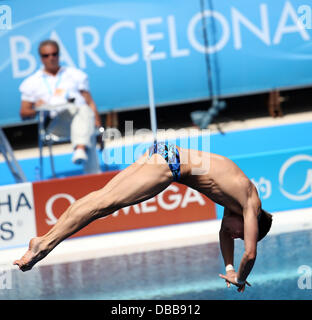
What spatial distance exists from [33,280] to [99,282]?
59 centimetres

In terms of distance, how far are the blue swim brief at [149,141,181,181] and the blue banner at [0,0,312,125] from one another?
4030mm

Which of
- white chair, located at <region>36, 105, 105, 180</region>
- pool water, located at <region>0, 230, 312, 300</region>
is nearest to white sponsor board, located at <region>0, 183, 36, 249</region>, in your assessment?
pool water, located at <region>0, 230, 312, 300</region>

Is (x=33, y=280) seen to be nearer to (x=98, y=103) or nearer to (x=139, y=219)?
(x=139, y=219)

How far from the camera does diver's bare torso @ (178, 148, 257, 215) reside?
4.92 metres

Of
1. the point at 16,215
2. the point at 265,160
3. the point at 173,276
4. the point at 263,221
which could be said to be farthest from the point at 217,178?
the point at 16,215

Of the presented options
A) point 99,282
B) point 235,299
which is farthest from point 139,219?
point 235,299

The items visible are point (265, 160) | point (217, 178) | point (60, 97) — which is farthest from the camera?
point (60, 97)

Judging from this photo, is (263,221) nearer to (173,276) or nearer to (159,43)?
(173,276)

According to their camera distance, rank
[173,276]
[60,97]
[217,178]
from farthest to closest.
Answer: [60,97] < [173,276] < [217,178]

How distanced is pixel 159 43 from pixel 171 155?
4.16m

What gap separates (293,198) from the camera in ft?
24.4

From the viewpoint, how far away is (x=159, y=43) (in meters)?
8.91

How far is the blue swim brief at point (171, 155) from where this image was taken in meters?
4.93

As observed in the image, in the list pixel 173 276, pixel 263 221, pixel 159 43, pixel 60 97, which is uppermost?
pixel 159 43
